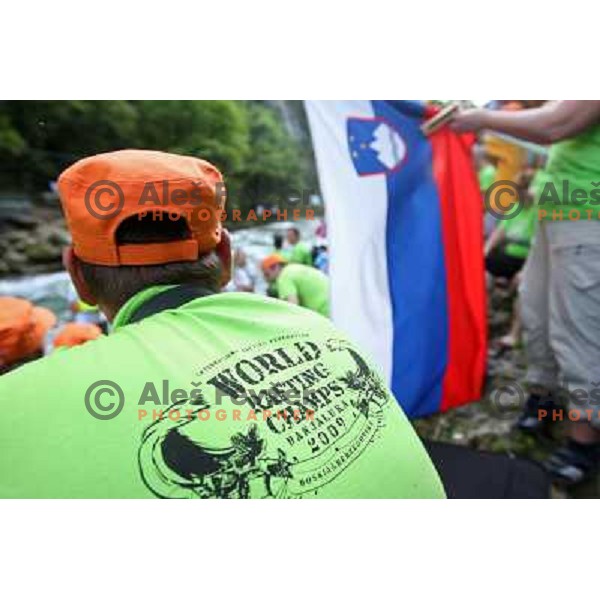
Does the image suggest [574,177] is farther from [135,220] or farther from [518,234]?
[518,234]

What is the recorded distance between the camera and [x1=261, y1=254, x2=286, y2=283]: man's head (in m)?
4.69

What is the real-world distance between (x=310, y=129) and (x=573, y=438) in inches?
55.1

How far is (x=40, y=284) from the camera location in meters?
7.39

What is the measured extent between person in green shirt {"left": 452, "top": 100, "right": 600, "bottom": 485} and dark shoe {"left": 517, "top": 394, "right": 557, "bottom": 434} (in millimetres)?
187

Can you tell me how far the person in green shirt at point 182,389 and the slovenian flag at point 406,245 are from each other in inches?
45.0

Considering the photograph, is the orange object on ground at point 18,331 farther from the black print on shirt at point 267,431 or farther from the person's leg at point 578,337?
the person's leg at point 578,337

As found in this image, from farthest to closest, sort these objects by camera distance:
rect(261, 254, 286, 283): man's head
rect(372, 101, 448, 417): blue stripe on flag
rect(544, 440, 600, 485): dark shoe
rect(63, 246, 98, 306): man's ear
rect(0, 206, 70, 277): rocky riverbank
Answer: rect(0, 206, 70, 277): rocky riverbank < rect(261, 254, 286, 283): man's head < rect(372, 101, 448, 417): blue stripe on flag < rect(544, 440, 600, 485): dark shoe < rect(63, 246, 98, 306): man's ear

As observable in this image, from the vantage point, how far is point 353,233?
2.19m

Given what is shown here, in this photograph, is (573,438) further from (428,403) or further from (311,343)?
(311,343)

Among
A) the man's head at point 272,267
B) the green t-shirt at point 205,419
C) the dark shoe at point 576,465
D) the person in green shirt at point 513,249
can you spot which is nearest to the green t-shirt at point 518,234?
the person in green shirt at point 513,249

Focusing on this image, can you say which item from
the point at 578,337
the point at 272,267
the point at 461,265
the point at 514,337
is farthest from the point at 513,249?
the point at 272,267

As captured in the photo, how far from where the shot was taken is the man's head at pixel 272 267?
4.69 metres

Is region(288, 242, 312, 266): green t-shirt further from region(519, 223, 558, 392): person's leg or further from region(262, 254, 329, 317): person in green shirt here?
region(519, 223, 558, 392): person's leg

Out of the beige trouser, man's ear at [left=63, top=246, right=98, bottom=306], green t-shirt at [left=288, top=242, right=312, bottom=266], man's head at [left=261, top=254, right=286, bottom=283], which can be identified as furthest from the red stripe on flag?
man's head at [left=261, top=254, right=286, bottom=283]
